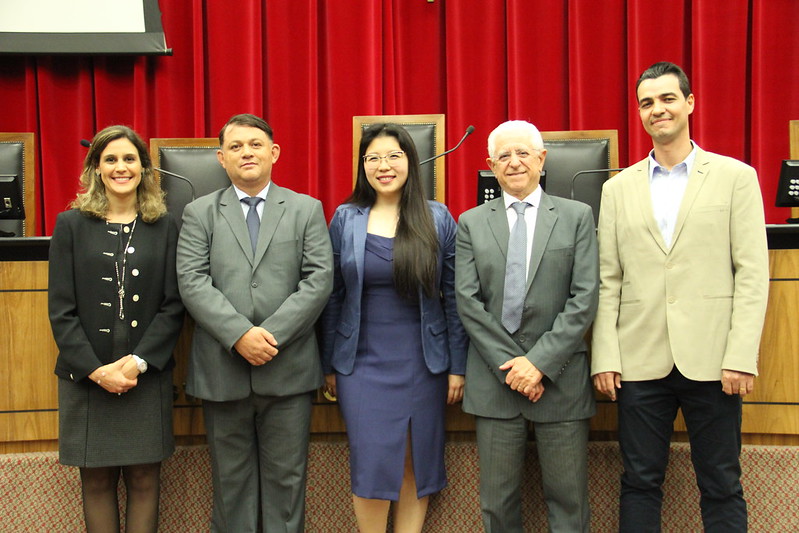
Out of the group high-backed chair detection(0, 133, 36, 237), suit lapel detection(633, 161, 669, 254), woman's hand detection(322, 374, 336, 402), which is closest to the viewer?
suit lapel detection(633, 161, 669, 254)

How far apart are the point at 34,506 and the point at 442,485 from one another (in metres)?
1.28

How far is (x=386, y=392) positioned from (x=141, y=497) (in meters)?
0.76

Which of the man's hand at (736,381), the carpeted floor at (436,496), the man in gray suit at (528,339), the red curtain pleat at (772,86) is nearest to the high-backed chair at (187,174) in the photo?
the carpeted floor at (436,496)

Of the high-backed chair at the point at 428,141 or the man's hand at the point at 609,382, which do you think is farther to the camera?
the high-backed chair at the point at 428,141

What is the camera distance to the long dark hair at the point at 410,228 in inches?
76.1

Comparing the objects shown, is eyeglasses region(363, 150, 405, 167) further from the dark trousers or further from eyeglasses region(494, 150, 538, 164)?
the dark trousers

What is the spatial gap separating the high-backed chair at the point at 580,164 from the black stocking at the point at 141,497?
153cm

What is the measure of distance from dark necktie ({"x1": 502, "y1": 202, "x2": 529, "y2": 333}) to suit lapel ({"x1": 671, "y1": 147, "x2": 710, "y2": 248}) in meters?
0.39

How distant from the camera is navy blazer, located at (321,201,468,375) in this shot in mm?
1979

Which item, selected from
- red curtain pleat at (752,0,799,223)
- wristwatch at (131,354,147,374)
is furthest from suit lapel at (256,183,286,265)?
red curtain pleat at (752,0,799,223)

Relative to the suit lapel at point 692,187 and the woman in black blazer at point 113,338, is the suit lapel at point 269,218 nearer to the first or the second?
the woman in black blazer at point 113,338

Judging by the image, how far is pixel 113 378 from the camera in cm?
187

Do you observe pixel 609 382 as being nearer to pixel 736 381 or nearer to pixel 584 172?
pixel 736 381

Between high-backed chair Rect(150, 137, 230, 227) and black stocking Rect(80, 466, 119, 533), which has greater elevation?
high-backed chair Rect(150, 137, 230, 227)
